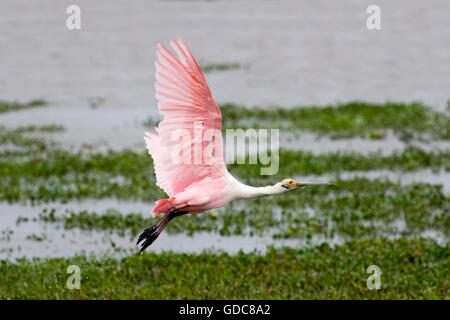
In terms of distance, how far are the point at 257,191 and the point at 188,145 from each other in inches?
22.2

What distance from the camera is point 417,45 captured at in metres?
33.5

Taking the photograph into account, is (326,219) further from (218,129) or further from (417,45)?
(417,45)

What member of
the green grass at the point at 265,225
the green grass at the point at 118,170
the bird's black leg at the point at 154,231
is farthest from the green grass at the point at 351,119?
the bird's black leg at the point at 154,231

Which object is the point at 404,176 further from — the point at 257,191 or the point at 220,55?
the point at 220,55

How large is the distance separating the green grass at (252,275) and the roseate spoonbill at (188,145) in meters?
4.31

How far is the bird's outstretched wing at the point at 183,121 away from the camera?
14.0ft

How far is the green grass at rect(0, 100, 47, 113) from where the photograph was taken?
23.9m

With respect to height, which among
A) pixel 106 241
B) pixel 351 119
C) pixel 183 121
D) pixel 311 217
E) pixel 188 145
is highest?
pixel 183 121

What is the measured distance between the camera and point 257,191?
420 cm

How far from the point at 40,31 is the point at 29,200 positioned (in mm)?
25535

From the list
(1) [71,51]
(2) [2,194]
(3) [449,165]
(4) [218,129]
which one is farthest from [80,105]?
(4) [218,129]
